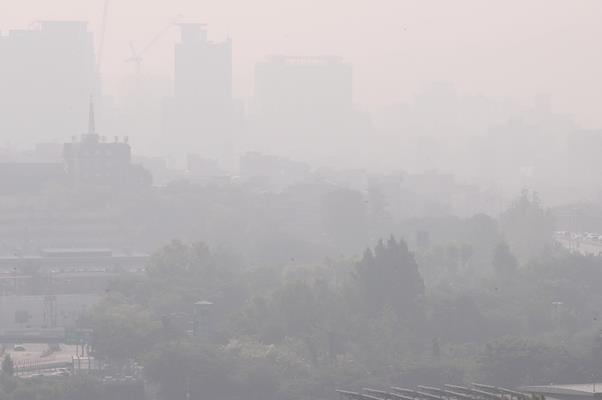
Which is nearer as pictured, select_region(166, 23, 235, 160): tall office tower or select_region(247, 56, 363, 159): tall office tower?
select_region(166, 23, 235, 160): tall office tower

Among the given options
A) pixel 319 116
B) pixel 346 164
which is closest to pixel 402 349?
pixel 346 164

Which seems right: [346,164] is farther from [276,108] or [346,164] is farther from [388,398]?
[388,398]

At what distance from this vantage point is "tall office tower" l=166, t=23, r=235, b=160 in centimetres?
11388

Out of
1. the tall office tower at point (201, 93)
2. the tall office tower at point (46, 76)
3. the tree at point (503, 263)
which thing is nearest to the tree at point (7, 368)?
the tree at point (503, 263)

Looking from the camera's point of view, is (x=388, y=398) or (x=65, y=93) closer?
(x=388, y=398)

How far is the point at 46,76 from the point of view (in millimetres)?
109750

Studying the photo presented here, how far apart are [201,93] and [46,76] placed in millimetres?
8272

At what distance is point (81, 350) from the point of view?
36969 mm

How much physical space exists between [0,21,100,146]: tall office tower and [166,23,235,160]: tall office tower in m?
4.83

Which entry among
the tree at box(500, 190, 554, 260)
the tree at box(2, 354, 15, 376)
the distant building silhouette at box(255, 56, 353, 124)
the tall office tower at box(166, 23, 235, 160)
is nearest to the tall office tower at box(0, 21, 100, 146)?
the tall office tower at box(166, 23, 235, 160)

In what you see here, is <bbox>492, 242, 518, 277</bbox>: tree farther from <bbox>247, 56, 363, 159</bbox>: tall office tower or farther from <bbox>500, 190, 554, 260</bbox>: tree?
<bbox>247, 56, 363, 159</bbox>: tall office tower

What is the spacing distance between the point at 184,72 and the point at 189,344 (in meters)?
82.2

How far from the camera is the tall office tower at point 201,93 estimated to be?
113875 mm

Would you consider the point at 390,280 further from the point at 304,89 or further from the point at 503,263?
the point at 304,89
